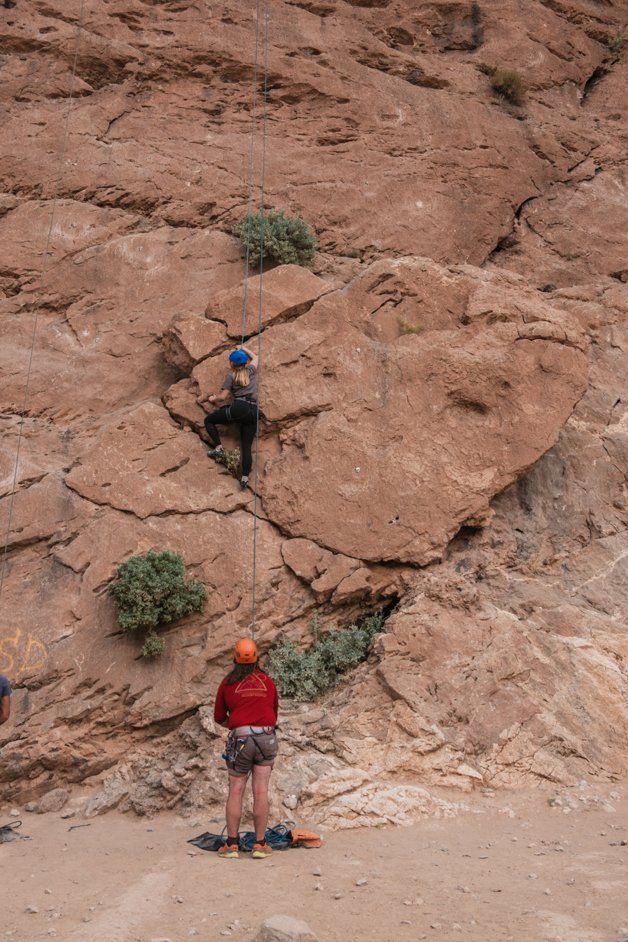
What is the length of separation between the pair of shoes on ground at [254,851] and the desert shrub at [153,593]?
2.60 m

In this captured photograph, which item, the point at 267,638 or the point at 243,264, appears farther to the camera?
the point at 243,264

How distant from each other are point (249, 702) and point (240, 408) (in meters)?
4.06

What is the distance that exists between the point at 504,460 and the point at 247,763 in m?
5.36

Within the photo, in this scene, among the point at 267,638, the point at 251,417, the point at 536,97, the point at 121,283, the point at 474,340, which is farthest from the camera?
the point at 536,97

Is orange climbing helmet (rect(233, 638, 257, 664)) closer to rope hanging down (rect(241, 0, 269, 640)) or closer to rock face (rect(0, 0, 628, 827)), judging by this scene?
rock face (rect(0, 0, 628, 827))

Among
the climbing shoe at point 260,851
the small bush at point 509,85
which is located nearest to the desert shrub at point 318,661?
the climbing shoe at point 260,851

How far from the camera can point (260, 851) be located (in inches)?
259

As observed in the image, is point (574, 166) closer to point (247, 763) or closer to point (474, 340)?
point (474, 340)

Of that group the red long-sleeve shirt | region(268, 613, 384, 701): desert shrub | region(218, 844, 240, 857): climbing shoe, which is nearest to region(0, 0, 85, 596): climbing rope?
region(268, 613, 384, 701): desert shrub

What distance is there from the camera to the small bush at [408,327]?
10852 mm

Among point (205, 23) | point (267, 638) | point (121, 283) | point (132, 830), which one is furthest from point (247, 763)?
point (205, 23)

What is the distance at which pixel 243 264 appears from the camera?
12.3 meters

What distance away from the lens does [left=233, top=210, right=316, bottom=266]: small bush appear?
12.1 m

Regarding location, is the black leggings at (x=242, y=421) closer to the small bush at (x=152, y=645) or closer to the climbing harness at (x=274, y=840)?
the small bush at (x=152, y=645)
